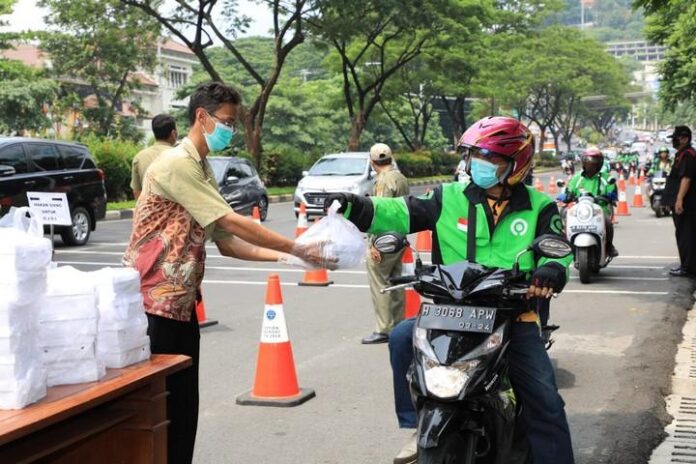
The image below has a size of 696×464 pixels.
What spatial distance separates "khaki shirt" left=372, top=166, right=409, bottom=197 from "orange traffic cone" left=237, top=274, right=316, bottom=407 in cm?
229

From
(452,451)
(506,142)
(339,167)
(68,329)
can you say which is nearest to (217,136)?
(506,142)

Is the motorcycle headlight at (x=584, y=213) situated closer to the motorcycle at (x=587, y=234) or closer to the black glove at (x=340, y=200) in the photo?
the motorcycle at (x=587, y=234)

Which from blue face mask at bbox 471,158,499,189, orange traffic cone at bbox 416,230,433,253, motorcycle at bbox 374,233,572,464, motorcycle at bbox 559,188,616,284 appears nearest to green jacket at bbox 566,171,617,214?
motorcycle at bbox 559,188,616,284

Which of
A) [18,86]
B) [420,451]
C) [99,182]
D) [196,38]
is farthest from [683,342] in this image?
[18,86]

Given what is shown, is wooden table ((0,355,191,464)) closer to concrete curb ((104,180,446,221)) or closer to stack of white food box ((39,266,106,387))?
stack of white food box ((39,266,106,387))

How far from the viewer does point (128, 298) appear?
3.38 meters

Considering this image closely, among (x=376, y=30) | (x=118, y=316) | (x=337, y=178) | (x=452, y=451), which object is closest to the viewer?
(x=118, y=316)

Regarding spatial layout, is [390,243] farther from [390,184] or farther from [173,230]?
[390,184]

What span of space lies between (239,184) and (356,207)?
61.0 feet

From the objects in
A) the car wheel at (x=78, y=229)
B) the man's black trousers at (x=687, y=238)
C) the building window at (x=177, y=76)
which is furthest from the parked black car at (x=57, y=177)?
the building window at (x=177, y=76)

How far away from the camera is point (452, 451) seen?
12.0 feet

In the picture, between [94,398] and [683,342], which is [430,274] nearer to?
[94,398]

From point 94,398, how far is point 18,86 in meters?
37.3

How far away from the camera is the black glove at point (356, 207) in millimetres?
4090
